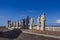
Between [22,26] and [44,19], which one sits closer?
[44,19]

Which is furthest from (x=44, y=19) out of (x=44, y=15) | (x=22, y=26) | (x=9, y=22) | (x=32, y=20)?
(x=9, y=22)

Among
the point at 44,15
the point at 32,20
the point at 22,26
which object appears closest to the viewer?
the point at 44,15

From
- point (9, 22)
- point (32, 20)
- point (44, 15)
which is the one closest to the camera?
point (44, 15)

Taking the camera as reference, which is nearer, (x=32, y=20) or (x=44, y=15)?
(x=44, y=15)

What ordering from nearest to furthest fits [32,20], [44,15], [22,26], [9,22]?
[44,15], [32,20], [22,26], [9,22]

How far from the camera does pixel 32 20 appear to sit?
1982 inches

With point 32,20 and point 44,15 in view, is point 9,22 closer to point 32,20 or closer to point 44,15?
point 32,20

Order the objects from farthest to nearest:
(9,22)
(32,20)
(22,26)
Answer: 1. (9,22)
2. (22,26)
3. (32,20)

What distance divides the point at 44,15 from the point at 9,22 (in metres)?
77.0

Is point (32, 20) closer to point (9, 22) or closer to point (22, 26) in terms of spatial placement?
point (22, 26)

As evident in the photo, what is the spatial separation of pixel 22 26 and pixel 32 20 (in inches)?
1101

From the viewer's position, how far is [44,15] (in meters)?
36.2

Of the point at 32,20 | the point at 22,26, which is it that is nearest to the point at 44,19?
the point at 32,20

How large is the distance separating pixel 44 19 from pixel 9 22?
76.5 meters
